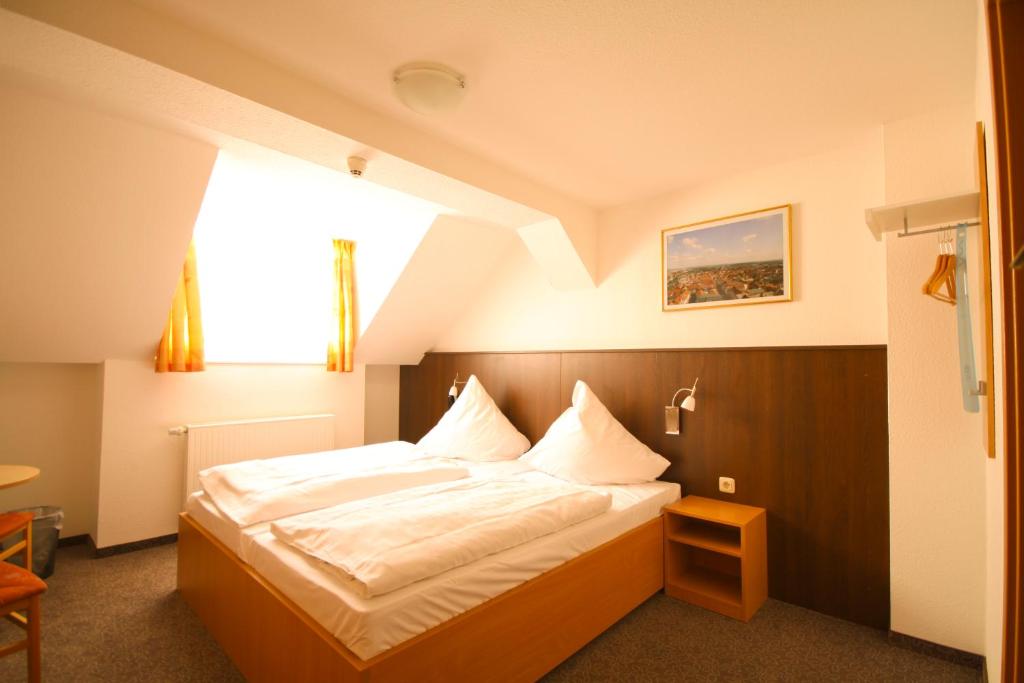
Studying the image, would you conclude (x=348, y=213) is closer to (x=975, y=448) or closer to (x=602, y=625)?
(x=602, y=625)

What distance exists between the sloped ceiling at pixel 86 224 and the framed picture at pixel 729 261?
2.81 metres

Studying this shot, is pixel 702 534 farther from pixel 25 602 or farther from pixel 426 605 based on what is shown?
pixel 25 602

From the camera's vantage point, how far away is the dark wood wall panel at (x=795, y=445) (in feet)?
7.95

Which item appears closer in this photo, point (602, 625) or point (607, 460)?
point (602, 625)

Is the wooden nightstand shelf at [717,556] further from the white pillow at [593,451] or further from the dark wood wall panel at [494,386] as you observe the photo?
the dark wood wall panel at [494,386]

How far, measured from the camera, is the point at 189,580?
8.46 feet

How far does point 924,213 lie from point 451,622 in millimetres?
2420

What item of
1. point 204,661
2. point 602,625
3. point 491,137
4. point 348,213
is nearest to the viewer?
point 204,661

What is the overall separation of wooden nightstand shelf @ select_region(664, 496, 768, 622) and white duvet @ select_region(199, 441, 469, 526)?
1.30 meters

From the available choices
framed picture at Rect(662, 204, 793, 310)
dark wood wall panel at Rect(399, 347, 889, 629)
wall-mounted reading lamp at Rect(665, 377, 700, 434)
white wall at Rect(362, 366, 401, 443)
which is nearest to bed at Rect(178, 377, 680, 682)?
wall-mounted reading lamp at Rect(665, 377, 700, 434)

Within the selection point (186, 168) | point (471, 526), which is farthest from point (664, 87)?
point (186, 168)

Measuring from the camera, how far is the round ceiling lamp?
190cm

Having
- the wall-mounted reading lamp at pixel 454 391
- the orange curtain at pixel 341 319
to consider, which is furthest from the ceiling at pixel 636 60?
the wall-mounted reading lamp at pixel 454 391

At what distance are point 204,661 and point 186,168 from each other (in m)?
2.38
